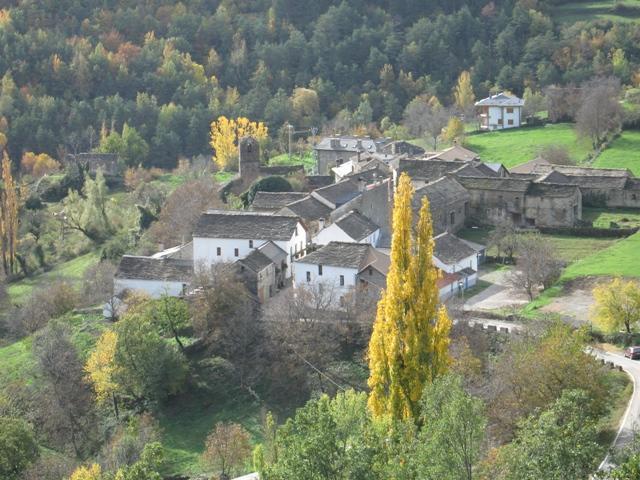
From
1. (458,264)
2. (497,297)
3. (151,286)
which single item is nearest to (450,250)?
(458,264)

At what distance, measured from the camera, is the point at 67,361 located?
49719mm

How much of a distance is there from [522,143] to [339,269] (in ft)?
120

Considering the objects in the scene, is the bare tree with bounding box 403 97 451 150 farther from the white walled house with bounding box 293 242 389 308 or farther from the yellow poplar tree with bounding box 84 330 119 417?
the yellow poplar tree with bounding box 84 330 119 417

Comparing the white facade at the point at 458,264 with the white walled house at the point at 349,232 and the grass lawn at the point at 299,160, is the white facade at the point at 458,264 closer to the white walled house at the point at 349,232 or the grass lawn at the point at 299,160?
the white walled house at the point at 349,232

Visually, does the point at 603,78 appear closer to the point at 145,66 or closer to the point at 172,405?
the point at 145,66

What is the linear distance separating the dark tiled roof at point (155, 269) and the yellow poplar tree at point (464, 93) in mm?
55355

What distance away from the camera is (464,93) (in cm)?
11231

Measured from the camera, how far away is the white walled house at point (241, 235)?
2247 inches

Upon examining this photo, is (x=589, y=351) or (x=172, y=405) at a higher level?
(x=589, y=351)

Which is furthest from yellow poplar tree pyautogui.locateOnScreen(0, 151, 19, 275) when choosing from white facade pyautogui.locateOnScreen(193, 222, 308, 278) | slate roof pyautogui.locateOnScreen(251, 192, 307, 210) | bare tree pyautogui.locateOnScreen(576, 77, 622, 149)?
bare tree pyautogui.locateOnScreen(576, 77, 622, 149)

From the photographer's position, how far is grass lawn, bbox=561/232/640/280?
2106 inches

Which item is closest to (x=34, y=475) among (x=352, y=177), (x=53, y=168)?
(x=352, y=177)

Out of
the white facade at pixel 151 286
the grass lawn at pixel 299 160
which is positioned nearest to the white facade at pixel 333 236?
the white facade at pixel 151 286

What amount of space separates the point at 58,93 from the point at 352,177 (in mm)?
54068
